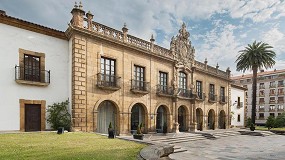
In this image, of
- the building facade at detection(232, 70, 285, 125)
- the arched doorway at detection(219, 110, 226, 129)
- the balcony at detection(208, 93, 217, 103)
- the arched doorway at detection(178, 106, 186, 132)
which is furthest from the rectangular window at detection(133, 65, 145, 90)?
the building facade at detection(232, 70, 285, 125)

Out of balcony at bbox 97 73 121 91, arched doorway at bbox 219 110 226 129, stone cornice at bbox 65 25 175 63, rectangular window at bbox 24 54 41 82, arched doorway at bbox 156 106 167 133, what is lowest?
arched doorway at bbox 219 110 226 129

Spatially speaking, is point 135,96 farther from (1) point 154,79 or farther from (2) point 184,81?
(2) point 184,81

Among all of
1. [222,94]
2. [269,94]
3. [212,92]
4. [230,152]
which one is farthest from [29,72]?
[269,94]

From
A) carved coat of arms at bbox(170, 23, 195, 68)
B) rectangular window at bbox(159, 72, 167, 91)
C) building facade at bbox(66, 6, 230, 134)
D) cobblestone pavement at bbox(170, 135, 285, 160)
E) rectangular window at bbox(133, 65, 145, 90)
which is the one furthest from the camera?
carved coat of arms at bbox(170, 23, 195, 68)

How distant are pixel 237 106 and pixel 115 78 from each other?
29.9 metres

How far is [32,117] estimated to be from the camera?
14.3m

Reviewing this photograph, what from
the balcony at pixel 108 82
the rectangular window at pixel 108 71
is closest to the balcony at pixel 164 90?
the balcony at pixel 108 82

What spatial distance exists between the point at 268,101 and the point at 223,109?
42.7 metres

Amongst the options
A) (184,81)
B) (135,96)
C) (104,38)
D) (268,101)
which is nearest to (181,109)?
(184,81)

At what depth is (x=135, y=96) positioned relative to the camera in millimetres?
19312

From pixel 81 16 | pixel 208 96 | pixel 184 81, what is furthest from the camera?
pixel 208 96

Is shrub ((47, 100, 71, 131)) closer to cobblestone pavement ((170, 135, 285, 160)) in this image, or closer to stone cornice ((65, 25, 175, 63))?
stone cornice ((65, 25, 175, 63))

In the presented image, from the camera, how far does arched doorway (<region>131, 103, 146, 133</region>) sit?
20125mm

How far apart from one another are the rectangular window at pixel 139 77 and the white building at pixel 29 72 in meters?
6.35
